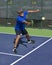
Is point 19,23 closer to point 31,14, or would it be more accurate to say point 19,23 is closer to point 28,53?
point 28,53

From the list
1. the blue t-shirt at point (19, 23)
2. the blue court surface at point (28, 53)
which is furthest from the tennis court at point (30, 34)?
the blue t-shirt at point (19, 23)

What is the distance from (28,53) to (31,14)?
25.9ft

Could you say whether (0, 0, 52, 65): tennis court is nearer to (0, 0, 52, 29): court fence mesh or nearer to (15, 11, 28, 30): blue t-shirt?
(0, 0, 52, 29): court fence mesh

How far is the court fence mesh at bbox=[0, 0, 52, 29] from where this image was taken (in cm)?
1861

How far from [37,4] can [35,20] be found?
99cm

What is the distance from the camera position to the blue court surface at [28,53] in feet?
33.7

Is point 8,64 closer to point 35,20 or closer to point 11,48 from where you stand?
point 11,48

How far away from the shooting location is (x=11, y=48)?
12688mm

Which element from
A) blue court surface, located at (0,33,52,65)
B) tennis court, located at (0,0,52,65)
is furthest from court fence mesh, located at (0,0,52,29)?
blue court surface, located at (0,33,52,65)

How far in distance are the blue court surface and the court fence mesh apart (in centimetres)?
385

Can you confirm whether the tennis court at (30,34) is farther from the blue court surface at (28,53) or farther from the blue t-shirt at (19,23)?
the blue t-shirt at (19,23)

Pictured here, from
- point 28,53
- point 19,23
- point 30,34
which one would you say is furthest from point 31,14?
point 28,53

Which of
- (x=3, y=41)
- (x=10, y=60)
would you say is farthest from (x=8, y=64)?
(x=3, y=41)

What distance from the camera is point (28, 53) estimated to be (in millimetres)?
11578
